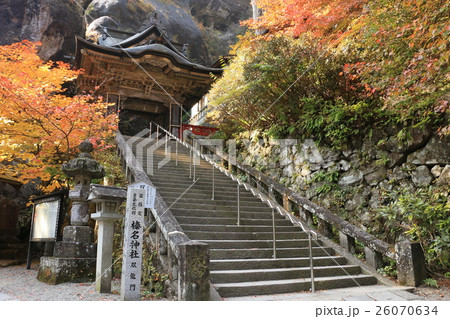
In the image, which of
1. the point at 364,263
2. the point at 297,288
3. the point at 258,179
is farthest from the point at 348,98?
the point at 297,288

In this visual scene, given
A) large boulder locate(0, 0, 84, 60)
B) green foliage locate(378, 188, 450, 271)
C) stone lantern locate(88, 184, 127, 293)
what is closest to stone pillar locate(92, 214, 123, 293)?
stone lantern locate(88, 184, 127, 293)

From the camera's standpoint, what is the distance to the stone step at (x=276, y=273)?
4598 mm

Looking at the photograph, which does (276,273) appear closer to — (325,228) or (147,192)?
(325,228)

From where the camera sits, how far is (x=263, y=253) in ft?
18.3

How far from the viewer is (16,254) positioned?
990 centimetres

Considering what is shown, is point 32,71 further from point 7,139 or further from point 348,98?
point 348,98

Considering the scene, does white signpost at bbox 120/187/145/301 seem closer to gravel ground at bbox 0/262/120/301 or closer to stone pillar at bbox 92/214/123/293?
gravel ground at bbox 0/262/120/301

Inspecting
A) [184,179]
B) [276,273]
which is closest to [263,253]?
[276,273]

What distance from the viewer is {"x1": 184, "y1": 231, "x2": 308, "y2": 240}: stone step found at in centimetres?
568

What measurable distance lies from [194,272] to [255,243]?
2.35 meters

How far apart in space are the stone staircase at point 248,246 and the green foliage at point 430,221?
1.16 meters

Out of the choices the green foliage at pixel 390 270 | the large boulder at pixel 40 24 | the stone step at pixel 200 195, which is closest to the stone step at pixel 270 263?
the green foliage at pixel 390 270

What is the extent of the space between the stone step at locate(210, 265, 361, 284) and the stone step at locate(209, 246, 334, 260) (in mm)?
491
